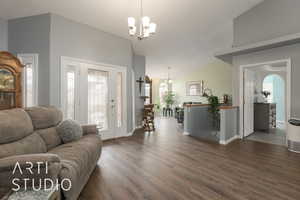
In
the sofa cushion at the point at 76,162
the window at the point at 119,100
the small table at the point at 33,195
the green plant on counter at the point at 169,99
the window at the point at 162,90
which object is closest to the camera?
the small table at the point at 33,195

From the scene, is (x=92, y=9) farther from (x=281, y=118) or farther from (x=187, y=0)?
(x=281, y=118)

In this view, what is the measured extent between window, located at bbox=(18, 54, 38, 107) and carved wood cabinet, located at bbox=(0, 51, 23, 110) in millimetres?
288

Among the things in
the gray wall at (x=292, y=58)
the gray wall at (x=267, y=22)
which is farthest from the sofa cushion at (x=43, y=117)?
the gray wall at (x=267, y=22)

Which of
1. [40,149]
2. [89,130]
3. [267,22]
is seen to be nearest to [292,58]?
[267,22]

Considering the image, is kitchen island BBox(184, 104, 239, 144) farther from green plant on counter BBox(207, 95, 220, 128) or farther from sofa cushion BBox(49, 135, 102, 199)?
sofa cushion BBox(49, 135, 102, 199)

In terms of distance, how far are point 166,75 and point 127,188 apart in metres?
8.18

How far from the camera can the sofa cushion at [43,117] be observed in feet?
6.93

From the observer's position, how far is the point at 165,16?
388cm

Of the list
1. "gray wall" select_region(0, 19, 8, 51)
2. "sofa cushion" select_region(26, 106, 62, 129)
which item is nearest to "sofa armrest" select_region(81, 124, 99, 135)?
"sofa cushion" select_region(26, 106, 62, 129)

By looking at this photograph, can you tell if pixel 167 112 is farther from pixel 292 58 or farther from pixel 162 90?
pixel 292 58

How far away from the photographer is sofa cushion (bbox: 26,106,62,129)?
2.11 meters

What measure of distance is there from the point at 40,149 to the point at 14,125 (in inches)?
17.8

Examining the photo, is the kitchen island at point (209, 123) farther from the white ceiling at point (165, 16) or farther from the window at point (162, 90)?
the window at point (162, 90)

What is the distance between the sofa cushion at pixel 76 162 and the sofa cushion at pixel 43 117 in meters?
0.49
